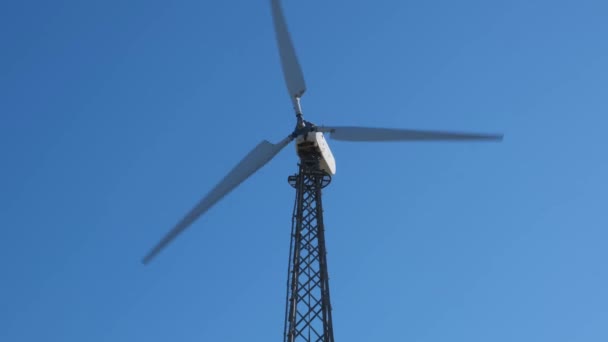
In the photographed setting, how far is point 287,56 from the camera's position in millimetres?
42031

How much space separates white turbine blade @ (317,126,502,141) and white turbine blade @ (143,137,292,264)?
265cm

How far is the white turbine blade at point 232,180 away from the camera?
1496 inches

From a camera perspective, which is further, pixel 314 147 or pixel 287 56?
pixel 287 56

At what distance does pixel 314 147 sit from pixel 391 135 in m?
3.72

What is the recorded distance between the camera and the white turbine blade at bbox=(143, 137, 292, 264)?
38000mm

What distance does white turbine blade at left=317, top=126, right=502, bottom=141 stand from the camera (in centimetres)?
3691

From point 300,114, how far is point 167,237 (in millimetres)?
8765

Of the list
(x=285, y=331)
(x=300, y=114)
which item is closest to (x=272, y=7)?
(x=300, y=114)

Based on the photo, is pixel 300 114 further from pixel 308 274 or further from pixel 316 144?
pixel 308 274

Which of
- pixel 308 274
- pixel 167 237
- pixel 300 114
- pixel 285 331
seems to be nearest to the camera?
pixel 285 331

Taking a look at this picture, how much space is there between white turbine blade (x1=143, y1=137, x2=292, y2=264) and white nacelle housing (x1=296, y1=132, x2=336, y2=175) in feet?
3.31

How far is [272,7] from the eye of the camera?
138 feet

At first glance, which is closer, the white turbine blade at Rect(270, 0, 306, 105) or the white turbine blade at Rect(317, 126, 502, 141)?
the white turbine blade at Rect(317, 126, 502, 141)

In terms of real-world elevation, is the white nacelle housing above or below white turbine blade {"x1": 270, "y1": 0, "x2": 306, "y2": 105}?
Result: below
